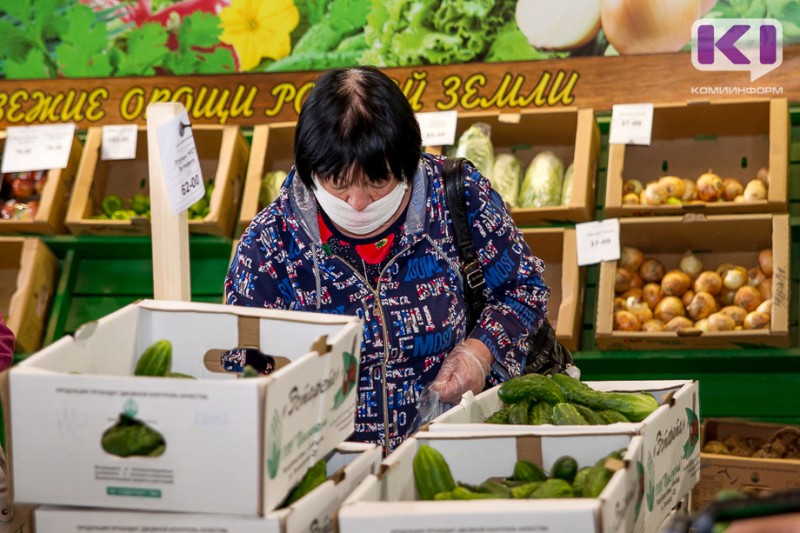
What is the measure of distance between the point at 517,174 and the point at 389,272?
249 centimetres

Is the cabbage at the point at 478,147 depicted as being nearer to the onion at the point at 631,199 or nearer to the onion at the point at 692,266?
the onion at the point at 631,199

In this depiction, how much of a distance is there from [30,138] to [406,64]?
73.0 inches

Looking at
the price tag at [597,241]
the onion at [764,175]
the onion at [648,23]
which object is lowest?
the price tag at [597,241]

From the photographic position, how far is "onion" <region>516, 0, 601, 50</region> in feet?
15.8

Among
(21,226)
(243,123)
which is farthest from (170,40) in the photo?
(21,226)

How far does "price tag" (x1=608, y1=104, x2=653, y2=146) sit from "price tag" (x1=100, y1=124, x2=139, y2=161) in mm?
2227

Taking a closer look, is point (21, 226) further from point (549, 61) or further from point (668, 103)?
point (668, 103)

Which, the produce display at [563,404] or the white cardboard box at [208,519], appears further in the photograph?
the produce display at [563,404]

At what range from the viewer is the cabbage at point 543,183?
489cm

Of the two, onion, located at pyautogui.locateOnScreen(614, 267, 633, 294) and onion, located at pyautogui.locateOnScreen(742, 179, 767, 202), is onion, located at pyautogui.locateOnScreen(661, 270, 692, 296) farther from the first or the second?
onion, located at pyautogui.locateOnScreen(742, 179, 767, 202)

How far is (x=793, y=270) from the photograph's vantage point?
468 cm

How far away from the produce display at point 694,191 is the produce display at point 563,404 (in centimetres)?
243

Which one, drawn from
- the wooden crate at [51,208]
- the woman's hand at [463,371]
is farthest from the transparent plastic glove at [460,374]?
the wooden crate at [51,208]

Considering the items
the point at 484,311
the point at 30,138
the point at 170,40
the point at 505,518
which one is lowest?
the point at 505,518
